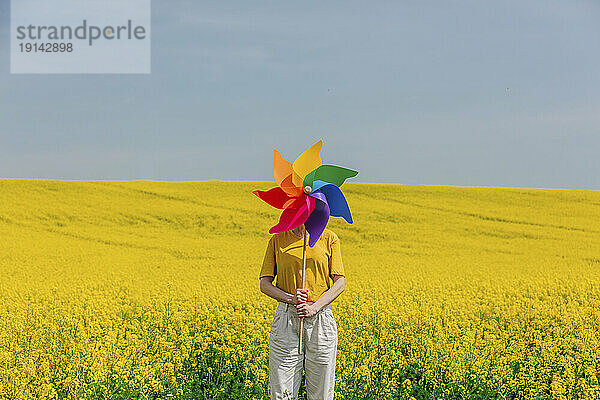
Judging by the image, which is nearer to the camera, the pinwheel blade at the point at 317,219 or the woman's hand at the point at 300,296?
the woman's hand at the point at 300,296

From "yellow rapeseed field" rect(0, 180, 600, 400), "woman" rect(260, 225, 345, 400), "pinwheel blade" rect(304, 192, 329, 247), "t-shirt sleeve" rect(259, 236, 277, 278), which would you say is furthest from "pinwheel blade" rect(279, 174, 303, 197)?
"yellow rapeseed field" rect(0, 180, 600, 400)

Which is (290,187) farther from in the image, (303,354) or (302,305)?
(303,354)

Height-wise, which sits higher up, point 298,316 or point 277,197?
point 277,197

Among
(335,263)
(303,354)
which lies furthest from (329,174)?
(303,354)

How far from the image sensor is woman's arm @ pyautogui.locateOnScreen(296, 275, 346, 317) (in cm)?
472

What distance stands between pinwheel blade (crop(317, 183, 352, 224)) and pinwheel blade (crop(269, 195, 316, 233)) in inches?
5.7

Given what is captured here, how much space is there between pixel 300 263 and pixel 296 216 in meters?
0.37

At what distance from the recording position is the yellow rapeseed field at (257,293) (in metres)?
6.28

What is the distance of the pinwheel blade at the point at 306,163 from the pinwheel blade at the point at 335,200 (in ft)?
0.57

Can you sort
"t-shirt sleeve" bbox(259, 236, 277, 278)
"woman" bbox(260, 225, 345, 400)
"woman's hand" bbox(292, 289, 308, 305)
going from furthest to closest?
1. "t-shirt sleeve" bbox(259, 236, 277, 278)
2. "woman" bbox(260, 225, 345, 400)
3. "woman's hand" bbox(292, 289, 308, 305)

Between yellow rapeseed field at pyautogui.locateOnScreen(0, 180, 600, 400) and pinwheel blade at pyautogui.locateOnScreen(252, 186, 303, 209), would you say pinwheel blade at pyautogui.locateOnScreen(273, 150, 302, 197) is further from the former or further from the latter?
yellow rapeseed field at pyautogui.locateOnScreen(0, 180, 600, 400)

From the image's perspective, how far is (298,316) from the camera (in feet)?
15.8

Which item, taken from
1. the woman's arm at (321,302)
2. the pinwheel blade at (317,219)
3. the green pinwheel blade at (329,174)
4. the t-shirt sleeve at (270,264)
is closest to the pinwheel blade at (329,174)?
the green pinwheel blade at (329,174)

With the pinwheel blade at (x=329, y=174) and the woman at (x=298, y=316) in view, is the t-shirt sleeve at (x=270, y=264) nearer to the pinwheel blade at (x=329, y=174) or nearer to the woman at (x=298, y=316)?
the woman at (x=298, y=316)
